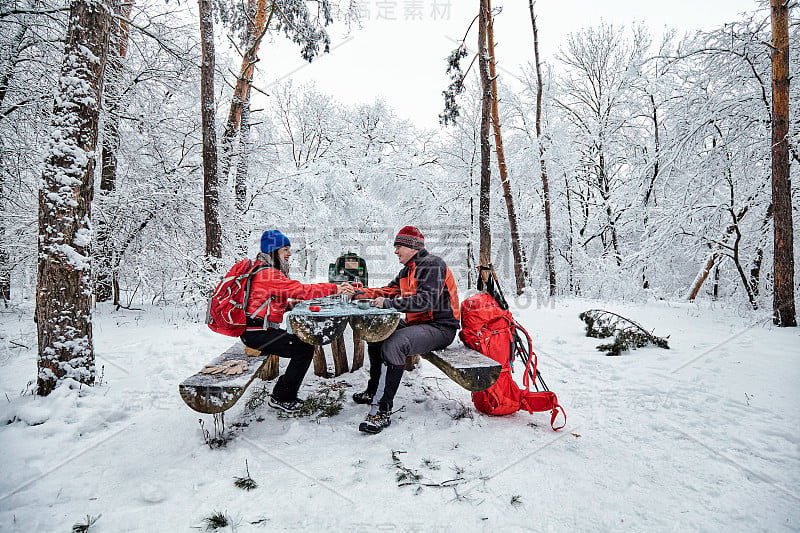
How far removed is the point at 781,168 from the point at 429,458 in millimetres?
7176

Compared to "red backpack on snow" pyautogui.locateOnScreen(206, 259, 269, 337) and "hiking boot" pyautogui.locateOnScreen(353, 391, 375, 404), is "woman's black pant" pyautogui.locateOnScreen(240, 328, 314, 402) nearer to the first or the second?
"red backpack on snow" pyautogui.locateOnScreen(206, 259, 269, 337)

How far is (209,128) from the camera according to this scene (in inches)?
279

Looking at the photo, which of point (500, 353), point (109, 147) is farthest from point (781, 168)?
point (109, 147)

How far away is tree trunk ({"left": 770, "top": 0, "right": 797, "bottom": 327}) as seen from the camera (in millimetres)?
5934

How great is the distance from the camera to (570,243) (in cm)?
1570

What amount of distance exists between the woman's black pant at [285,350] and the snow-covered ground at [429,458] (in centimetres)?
23

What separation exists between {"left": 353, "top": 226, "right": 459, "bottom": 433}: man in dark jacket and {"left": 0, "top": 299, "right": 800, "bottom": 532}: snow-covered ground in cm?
21

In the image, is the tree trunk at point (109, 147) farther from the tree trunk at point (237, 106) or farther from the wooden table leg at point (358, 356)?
the wooden table leg at point (358, 356)

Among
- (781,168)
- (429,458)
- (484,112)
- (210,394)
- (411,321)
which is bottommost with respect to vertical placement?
(429,458)

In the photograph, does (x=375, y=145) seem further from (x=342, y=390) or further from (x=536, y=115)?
(x=342, y=390)

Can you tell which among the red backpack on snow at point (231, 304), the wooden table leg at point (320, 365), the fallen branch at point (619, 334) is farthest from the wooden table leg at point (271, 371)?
the fallen branch at point (619, 334)

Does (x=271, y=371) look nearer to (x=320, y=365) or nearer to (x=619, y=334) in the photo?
(x=320, y=365)

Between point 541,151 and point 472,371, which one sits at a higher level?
point 541,151

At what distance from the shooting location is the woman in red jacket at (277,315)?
128 inches
